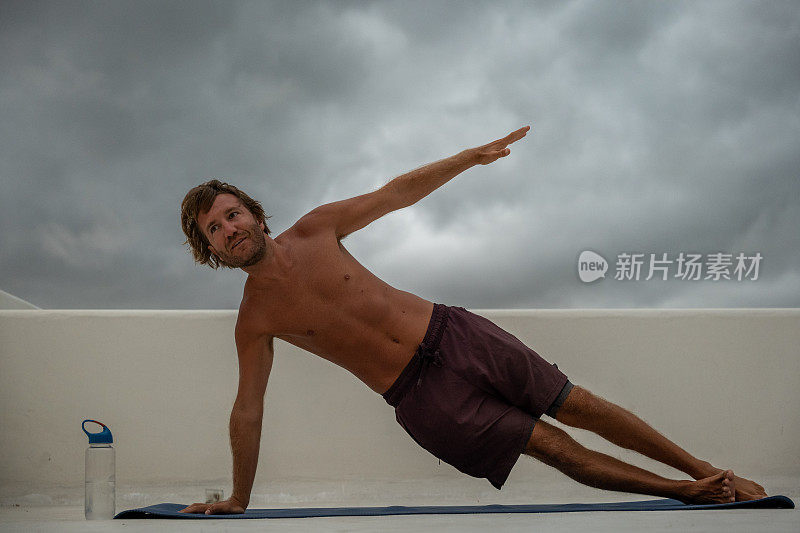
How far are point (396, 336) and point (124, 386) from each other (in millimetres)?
1473

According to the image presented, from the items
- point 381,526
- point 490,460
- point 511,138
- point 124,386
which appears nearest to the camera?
point 381,526

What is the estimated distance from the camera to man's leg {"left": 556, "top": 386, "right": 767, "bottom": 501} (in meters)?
2.18

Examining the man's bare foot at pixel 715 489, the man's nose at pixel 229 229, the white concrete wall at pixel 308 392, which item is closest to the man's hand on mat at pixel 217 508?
the man's nose at pixel 229 229

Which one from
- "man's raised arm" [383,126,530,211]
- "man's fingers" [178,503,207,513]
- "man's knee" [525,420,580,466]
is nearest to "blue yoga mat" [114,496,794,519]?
"man's fingers" [178,503,207,513]

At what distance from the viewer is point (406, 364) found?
7.46ft

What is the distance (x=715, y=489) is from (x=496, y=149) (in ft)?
4.06

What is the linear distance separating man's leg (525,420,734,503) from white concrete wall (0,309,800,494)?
0.97 metres

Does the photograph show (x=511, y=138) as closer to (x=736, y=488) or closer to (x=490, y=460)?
(x=490, y=460)

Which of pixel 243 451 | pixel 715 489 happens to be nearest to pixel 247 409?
pixel 243 451

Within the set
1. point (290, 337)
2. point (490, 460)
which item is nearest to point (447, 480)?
point (490, 460)

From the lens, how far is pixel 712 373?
3168 millimetres

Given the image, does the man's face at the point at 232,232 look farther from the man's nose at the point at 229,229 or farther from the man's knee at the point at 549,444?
the man's knee at the point at 549,444

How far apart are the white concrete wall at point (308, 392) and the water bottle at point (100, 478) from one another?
0.84 ft

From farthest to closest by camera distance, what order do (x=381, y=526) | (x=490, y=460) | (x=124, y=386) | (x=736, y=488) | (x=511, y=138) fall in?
(x=124, y=386) → (x=511, y=138) → (x=490, y=460) → (x=736, y=488) → (x=381, y=526)
